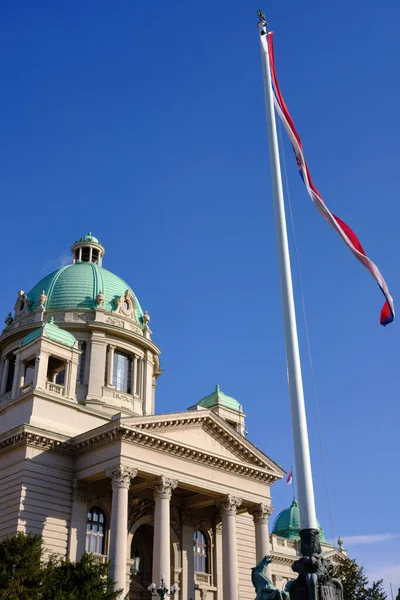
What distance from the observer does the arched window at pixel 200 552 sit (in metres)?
43.6

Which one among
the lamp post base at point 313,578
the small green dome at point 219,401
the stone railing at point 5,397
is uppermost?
the small green dome at point 219,401

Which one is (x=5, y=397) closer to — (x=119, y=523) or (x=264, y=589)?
(x=119, y=523)

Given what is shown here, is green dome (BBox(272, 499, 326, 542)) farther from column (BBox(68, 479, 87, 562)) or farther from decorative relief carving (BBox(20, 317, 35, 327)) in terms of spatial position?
column (BBox(68, 479, 87, 562))

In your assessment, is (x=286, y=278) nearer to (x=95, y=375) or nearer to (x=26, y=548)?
(x=26, y=548)

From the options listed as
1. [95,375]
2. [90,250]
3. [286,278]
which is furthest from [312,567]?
[90,250]

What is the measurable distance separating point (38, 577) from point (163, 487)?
403 inches

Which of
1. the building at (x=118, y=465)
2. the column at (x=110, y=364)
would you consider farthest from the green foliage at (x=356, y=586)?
the column at (x=110, y=364)

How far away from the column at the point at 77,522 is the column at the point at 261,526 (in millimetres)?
10711

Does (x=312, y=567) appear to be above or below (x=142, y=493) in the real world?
below

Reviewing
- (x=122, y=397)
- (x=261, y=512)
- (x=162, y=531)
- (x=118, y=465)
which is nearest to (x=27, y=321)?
(x=122, y=397)

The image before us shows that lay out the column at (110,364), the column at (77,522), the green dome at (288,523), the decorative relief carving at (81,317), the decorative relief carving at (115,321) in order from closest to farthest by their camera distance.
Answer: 1. the column at (77,522)
2. the column at (110,364)
3. the decorative relief carving at (81,317)
4. the decorative relief carving at (115,321)
5. the green dome at (288,523)

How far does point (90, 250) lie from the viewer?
196ft

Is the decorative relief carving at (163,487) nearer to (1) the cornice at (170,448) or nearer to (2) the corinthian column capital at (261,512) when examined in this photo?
(1) the cornice at (170,448)

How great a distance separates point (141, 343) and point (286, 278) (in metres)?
34.9
